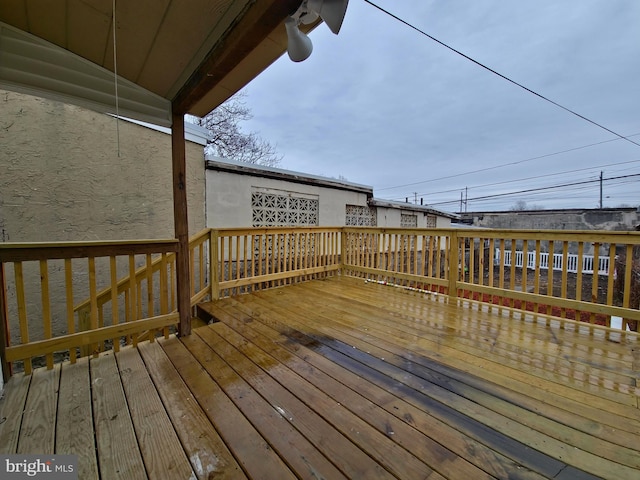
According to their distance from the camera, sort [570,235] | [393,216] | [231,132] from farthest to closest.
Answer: [231,132] < [393,216] < [570,235]

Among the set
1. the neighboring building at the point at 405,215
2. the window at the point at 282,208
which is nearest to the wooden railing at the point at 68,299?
the window at the point at 282,208

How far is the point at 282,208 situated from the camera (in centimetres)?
566

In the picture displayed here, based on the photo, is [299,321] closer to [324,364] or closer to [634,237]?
[324,364]

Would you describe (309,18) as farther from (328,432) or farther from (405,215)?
(405,215)

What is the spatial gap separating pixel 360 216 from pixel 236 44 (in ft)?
21.0

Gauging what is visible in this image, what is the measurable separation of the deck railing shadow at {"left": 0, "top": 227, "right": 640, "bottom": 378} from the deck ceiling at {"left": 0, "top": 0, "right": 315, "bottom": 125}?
1253 millimetres

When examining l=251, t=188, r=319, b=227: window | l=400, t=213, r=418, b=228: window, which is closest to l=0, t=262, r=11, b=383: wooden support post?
l=251, t=188, r=319, b=227: window

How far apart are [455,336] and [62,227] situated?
484 cm

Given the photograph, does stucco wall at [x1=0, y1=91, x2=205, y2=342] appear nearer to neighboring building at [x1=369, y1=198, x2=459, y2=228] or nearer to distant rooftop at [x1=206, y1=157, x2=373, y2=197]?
distant rooftop at [x1=206, y1=157, x2=373, y2=197]

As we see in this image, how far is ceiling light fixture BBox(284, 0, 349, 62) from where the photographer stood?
4.15ft

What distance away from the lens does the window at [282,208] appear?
527cm

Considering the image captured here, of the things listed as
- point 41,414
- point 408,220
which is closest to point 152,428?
point 41,414

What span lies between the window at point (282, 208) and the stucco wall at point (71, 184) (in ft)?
5.12

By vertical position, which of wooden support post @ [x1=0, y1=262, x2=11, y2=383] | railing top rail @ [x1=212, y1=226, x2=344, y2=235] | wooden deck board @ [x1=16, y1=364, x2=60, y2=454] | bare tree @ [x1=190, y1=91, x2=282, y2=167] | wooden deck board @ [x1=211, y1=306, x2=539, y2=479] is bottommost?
wooden deck board @ [x1=211, y1=306, x2=539, y2=479]
